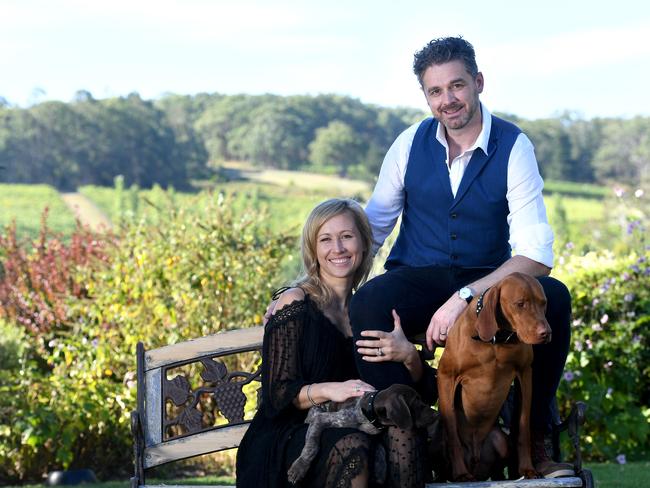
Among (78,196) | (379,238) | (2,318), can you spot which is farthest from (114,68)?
(379,238)

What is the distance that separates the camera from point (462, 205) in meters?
3.66

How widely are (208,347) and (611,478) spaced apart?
2878mm

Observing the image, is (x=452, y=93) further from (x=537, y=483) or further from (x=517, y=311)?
(x=537, y=483)

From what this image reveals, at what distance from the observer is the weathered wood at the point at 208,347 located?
4.08 meters

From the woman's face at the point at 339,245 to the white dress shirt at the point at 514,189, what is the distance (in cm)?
21

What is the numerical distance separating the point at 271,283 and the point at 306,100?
52.4m

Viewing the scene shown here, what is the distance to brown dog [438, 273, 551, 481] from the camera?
2994mm

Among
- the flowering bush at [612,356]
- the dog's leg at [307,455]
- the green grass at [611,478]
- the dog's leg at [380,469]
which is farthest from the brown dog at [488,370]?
the flowering bush at [612,356]

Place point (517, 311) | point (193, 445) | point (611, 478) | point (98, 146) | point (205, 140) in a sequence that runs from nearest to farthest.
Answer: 1. point (517, 311)
2. point (193, 445)
3. point (611, 478)
4. point (205, 140)
5. point (98, 146)

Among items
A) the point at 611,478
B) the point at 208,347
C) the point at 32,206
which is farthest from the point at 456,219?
the point at 32,206

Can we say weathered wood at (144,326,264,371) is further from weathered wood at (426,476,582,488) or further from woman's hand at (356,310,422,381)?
weathered wood at (426,476,582,488)

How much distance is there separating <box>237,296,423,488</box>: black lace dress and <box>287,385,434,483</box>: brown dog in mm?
29

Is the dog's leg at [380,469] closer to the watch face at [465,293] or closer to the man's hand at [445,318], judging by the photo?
the man's hand at [445,318]

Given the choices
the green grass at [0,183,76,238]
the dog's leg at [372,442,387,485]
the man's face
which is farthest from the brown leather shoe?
the green grass at [0,183,76,238]
